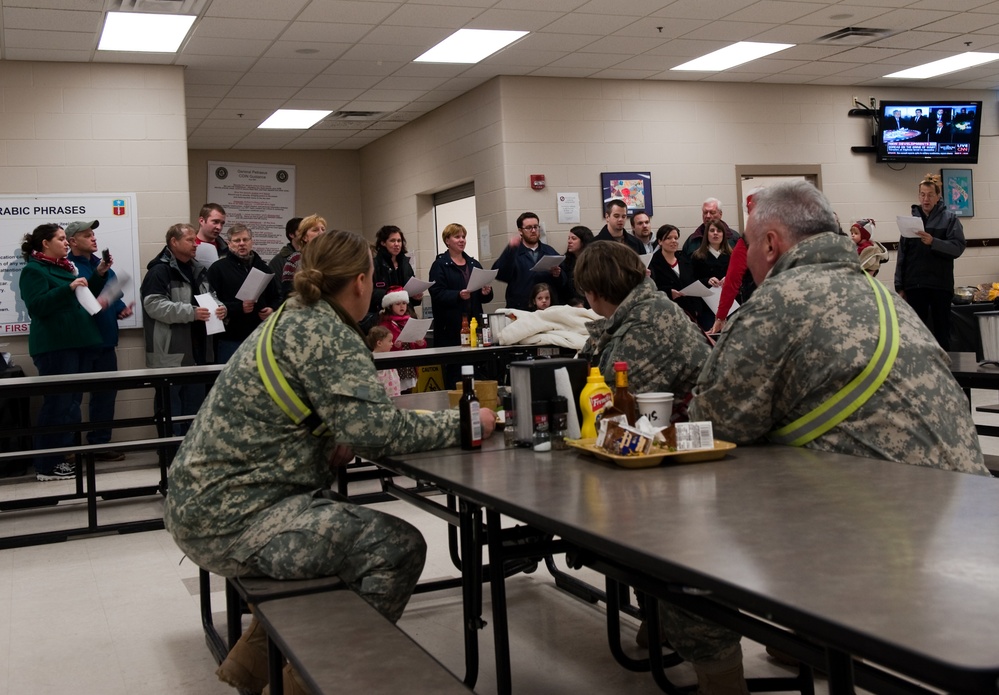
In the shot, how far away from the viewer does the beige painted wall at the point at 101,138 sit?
23.4 ft

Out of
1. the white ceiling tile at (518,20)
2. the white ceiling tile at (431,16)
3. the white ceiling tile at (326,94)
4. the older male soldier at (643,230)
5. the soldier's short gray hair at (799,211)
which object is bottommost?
the soldier's short gray hair at (799,211)

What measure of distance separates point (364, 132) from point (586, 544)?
10.3 meters

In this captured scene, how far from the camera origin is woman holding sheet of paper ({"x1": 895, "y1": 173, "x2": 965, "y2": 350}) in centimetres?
840

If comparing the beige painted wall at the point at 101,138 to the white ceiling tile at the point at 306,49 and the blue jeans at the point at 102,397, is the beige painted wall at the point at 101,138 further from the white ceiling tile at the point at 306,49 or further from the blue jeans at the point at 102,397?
the white ceiling tile at the point at 306,49

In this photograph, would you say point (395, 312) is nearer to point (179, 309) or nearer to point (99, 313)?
point (179, 309)

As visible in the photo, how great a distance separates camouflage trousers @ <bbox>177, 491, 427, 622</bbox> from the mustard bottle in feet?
1.67

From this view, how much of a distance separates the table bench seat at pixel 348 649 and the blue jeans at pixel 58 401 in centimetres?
472

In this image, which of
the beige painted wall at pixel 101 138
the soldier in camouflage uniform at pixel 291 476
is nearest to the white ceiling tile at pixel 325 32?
the beige painted wall at pixel 101 138

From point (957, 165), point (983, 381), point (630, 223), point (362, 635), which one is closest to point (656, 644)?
point (362, 635)

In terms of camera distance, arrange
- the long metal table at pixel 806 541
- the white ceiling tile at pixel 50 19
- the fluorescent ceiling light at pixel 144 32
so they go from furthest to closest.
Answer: the fluorescent ceiling light at pixel 144 32 → the white ceiling tile at pixel 50 19 → the long metal table at pixel 806 541

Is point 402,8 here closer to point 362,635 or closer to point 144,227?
point 144,227

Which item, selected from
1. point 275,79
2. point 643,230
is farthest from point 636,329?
point 275,79

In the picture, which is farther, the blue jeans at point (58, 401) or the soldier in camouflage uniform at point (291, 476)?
the blue jeans at point (58, 401)

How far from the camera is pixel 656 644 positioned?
261 centimetres
